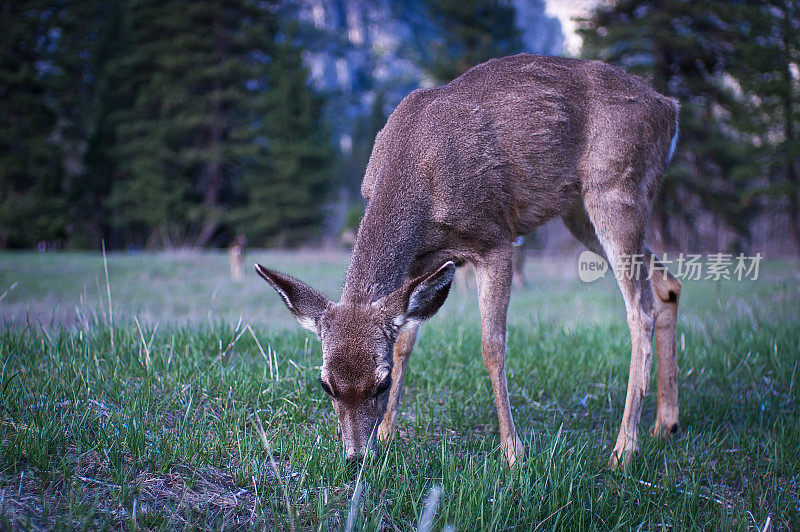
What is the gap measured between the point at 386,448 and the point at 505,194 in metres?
1.72

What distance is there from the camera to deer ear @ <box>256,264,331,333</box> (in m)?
2.72

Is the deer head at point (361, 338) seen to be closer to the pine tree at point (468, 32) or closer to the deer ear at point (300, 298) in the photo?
the deer ear at point (300, 298)

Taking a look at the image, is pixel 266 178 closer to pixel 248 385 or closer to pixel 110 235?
pixel 110 235

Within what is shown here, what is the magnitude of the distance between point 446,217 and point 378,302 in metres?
0.78

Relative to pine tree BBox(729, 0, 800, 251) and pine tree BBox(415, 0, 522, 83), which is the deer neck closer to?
pine tree BBox(729, 0, 800, 251)

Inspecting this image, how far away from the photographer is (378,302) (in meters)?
2.75

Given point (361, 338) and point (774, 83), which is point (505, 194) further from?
point (774, 83)

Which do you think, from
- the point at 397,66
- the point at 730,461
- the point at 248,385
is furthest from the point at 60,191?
the point at 397,66

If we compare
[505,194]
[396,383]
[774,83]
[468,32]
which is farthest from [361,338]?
[468,32]

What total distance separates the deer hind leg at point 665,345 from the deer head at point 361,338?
1811 mm

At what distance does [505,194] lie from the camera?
349cm

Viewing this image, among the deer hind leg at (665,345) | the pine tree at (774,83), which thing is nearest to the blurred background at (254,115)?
the pine tree at (774,83)

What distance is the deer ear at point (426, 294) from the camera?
8.15 feet

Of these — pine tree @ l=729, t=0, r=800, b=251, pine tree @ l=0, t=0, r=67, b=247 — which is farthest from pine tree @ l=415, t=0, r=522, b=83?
pine tree @ l=0, t=0, r=67, b=247
